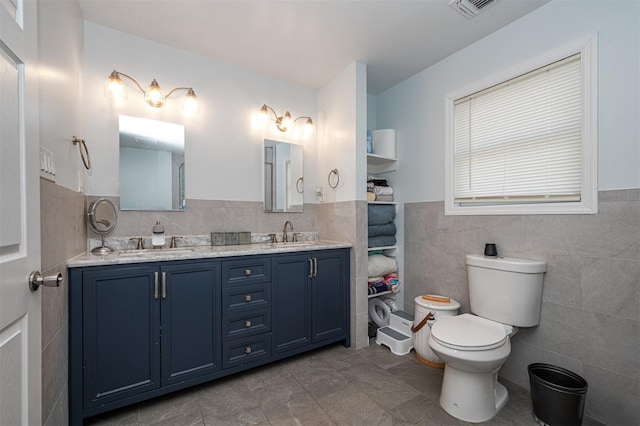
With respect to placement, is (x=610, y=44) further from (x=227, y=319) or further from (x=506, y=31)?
(x=227, y=319)

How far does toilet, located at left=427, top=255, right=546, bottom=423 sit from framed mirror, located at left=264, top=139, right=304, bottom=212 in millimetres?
1616

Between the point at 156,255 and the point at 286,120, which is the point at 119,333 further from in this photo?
the point at 286,120

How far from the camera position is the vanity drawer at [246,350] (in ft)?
6.31

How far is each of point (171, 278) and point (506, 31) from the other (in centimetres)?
287

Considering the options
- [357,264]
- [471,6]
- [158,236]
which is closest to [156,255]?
[158,236]

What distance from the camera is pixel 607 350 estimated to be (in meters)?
1.58

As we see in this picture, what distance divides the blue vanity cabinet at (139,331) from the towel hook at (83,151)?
2.42 ft

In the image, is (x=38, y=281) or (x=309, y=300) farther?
(x=309, y=300)

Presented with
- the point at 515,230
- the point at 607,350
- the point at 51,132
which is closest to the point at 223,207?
the point at 51,132

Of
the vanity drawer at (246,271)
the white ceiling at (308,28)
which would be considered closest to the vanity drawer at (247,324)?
the vanity drawer at (246,271)

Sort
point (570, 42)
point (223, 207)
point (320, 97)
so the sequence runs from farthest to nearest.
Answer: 1. point (320, 97)
2. point (223, 207)
3. point (570, 42)

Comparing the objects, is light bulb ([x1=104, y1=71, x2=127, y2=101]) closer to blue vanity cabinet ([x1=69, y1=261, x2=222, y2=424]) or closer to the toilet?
blue vanity cabinet ([x1=69, y1=261, x2=222, y2=424])

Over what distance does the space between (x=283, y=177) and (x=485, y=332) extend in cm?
201

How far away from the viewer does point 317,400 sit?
177 cm
